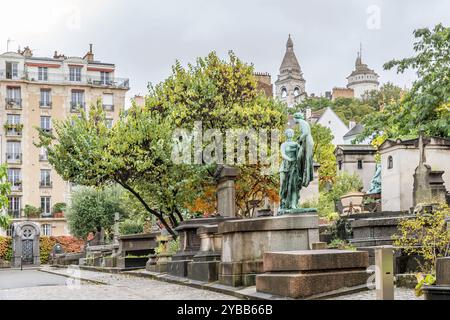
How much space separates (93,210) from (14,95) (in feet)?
68.4

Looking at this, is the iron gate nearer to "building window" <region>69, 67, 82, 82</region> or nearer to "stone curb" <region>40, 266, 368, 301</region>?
"building window" <region>69, 67, 82, 82</region>

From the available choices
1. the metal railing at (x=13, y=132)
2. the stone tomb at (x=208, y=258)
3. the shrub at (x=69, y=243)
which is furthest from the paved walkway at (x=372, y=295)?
the metal railing at (x=13, y=132)

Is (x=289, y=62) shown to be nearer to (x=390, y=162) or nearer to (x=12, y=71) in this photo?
(x=12, y=71)

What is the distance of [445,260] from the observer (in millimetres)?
10602

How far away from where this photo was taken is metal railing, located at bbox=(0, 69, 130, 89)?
247 ft

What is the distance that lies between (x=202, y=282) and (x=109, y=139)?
12.4 meters

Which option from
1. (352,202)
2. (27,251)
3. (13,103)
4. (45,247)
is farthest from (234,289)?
(13,103)

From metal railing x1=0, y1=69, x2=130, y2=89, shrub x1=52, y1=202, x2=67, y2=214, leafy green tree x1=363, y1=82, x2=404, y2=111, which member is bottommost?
shrub x1=52, y1=202, x2=67, y2=214

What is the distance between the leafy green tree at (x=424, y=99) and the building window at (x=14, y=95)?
45.2 meters

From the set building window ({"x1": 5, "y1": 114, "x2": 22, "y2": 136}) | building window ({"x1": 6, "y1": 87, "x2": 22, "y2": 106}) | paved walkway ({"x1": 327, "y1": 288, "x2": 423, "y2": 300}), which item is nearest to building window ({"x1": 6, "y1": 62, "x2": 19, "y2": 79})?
building window ({"x1": 6, "y1": 87, "x2": 22, "y2": 106})

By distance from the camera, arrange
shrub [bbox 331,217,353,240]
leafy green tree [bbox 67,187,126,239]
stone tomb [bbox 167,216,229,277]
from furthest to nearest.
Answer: leafy green tree [bbox 67,187,126,239]
stone tomb [bbox 167,216,229,277]
shrub [bbox 331,217,353,240]

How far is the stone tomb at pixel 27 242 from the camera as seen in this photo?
65625 mm
